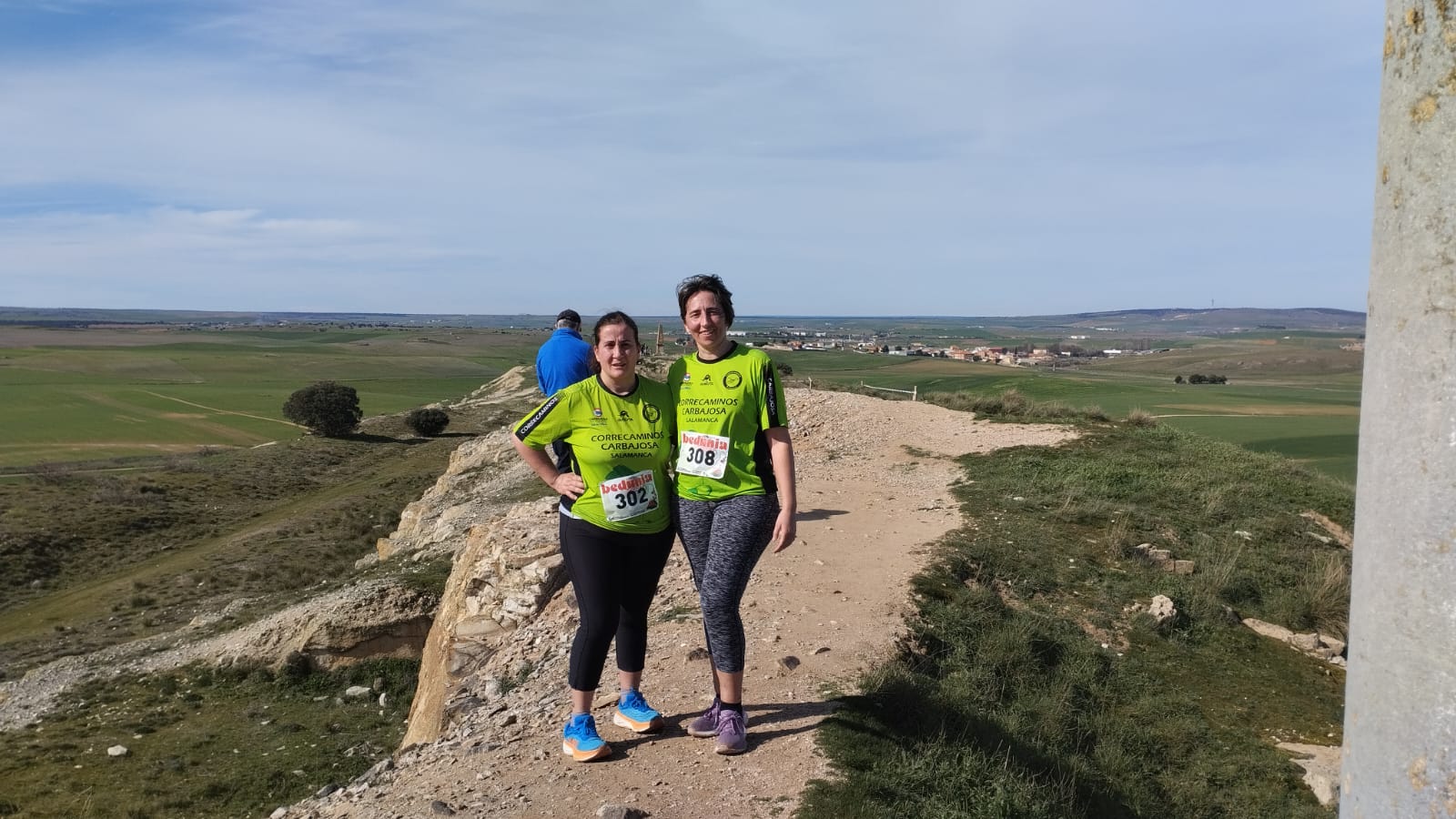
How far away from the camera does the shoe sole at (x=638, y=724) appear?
4.75m

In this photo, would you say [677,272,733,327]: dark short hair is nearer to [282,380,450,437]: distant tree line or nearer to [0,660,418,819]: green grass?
[0,660,418,819]: green grass

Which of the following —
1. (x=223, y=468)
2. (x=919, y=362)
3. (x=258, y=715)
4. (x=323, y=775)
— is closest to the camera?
(x=323, y=775)

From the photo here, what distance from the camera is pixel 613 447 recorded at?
416 centimetres

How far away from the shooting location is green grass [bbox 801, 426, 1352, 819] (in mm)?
4777

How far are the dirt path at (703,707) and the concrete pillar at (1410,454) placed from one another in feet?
10.2

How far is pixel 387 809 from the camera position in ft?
14.9

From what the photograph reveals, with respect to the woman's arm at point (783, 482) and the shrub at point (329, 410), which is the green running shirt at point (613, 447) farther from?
the shrub at point (329, 410)

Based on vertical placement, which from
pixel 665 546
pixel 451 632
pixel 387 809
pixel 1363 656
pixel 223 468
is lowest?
pixel 223 468

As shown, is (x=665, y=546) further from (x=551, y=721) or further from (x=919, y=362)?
(x=919, y=362)

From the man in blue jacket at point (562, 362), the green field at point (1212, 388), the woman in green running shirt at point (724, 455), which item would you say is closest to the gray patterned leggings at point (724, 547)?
the woman in green running shirt at point (724, 455)

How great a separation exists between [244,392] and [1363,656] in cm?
8742

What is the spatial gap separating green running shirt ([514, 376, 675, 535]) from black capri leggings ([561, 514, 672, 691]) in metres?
0.09

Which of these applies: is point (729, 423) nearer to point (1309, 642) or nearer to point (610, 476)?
point (610, 476)

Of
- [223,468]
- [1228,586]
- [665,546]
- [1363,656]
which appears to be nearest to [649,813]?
[665,546]
